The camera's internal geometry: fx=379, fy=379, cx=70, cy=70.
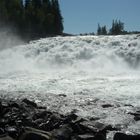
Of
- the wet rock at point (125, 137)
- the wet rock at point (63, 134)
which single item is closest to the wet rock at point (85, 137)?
the wet rock at point (63, 134)

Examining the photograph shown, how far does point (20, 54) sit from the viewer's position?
40094 mm

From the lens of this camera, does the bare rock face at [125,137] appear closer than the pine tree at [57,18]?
Yes

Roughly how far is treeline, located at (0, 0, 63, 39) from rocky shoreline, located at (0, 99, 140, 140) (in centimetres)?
4768

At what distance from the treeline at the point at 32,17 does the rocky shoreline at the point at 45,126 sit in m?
47.7

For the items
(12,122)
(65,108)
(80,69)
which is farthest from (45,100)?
(80,69)

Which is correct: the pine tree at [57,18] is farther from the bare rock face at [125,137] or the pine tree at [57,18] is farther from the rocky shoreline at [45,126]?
the bare rock face at [125,137]

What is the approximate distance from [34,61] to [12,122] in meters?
24.5

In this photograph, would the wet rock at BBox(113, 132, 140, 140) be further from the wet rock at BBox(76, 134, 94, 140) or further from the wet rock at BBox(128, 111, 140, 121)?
the wet rock at BBox(128, 111, 140, 121)

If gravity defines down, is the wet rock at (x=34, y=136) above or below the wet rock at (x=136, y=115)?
above

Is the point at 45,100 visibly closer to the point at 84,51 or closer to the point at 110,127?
the point at 110,127

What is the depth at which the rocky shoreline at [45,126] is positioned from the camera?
10.5 meters

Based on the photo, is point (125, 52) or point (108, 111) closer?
point (108, 111)

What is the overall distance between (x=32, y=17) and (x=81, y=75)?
134 ft

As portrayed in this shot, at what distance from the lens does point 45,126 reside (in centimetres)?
1230
